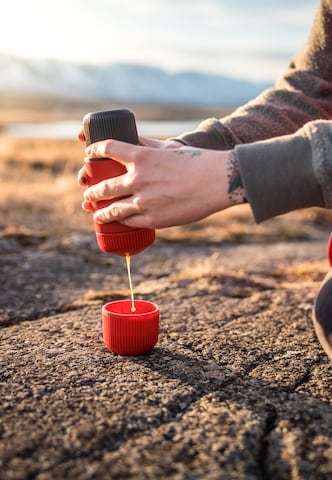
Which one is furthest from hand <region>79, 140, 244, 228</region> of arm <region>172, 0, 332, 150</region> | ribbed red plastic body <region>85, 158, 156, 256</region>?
arm <region>172, 0, 332, 150</region>

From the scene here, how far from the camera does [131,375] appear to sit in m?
1.97

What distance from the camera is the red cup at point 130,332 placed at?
210cm

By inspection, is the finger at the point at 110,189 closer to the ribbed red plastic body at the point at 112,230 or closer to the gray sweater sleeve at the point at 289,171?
the ribbed red plastic body at the point at 112,230

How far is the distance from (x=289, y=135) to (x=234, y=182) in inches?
8.5

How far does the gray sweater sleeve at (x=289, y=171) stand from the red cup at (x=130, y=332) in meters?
0.67

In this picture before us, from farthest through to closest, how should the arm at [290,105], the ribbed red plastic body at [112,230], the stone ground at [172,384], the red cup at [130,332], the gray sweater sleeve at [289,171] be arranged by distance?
the arm at [290,105] < the red cup at [130,332] < the ribbed red plastic body at [112,230] < the gray sweater sleeve at [289,171] < the stone ground at [172,384]

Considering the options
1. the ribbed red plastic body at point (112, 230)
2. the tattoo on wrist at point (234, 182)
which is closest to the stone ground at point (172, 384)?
the ribbed red plastic body at point (112, 230)

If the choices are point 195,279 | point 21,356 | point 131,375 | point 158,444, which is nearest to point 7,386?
point 21,356

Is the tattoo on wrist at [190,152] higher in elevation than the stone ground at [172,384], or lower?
higher

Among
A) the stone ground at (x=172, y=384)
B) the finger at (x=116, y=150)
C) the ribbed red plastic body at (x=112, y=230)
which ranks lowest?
the stone ground at (x=172, y=384)

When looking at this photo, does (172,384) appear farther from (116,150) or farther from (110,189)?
(116,150)

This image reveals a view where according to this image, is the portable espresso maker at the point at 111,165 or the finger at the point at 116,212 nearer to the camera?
the finger at the point at 116,212

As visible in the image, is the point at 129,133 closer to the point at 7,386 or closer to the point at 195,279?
the point at 7,386

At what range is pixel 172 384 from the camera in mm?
1903
